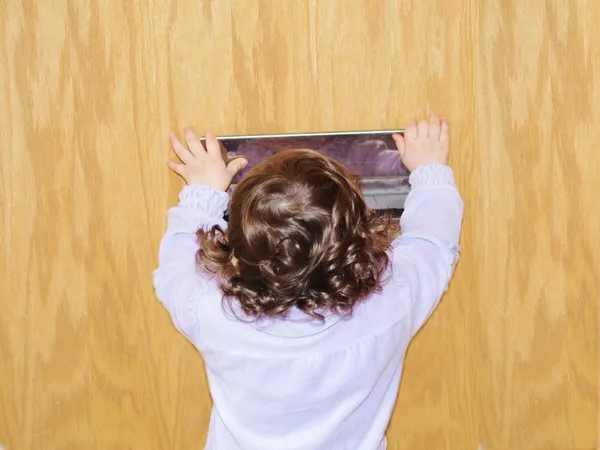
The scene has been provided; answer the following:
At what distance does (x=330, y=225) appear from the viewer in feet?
2.78

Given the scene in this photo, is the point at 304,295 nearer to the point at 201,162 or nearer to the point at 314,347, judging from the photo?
the point at 314,347

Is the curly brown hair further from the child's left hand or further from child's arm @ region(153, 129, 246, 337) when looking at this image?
the child's left hand

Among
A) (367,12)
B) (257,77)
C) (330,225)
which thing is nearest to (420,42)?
(367,12)

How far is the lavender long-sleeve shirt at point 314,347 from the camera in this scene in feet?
2.91

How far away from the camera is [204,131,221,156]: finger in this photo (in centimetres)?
107

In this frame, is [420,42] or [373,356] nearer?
[373,356]

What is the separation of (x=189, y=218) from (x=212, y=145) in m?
0.11

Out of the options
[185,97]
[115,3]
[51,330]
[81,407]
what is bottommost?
[81,407]

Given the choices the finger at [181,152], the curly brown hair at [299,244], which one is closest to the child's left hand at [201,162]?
the finger at [181,152]

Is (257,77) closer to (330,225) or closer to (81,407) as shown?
(330,225)

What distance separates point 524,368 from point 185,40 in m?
0.60

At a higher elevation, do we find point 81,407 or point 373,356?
point 373,356

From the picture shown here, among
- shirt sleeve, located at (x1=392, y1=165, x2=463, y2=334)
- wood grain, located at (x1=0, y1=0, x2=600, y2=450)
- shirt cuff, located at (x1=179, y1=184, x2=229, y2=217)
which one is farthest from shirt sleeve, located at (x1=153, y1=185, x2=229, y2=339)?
shirt sleeve, located at (x1=392, y1=165, x2=463, y2=334)

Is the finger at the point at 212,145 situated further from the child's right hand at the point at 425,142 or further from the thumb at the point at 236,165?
the child's right hand at the point at 425,142
